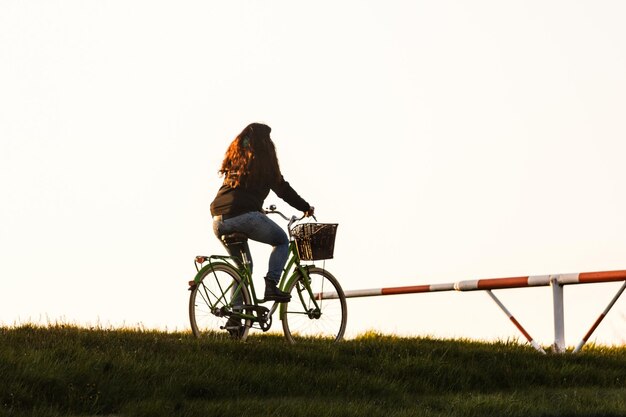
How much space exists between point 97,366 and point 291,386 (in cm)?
173

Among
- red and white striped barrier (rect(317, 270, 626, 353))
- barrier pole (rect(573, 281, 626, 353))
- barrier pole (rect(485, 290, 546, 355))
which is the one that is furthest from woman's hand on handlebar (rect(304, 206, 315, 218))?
barrier pole (rect(573, 281, 626, 353))

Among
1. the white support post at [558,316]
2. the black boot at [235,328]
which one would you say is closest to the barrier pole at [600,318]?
the white support post at [558,316]

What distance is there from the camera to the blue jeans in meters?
9.89

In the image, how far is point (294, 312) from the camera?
10633 mm

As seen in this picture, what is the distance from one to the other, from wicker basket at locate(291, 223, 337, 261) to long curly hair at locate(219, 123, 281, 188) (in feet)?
2.03

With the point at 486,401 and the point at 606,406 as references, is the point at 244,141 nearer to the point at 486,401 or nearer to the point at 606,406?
the point at 486,401

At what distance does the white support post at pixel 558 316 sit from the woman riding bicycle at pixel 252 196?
403 centimetres

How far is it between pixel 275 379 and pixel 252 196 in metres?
2.01

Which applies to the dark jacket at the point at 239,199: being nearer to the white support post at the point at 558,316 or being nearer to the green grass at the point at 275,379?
the green grass at the point at 275,379

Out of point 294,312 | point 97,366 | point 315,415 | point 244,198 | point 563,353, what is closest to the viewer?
point 315,415

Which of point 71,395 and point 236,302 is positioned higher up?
point 236,302

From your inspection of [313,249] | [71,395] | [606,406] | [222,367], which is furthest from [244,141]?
[606,406]

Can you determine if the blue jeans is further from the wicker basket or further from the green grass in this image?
the green grass

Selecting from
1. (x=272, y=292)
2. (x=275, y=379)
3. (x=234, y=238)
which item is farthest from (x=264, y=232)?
(x=275, y=379)
